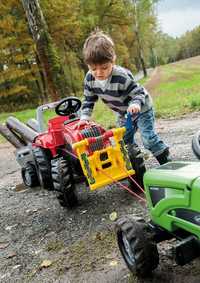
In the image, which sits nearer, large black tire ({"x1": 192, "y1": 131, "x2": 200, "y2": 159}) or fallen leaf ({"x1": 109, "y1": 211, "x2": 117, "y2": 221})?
large black tire ({"x1": 192, "y1": 131, "x2": 200, "y2": 159})

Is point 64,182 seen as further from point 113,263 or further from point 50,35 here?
point 50,35

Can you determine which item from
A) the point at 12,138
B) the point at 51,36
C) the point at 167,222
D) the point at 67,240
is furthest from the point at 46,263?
the point at 51,36

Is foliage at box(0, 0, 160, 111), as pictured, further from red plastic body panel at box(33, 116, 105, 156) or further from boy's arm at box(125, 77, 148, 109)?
boy's arm at box(125, 77, 148, 109)

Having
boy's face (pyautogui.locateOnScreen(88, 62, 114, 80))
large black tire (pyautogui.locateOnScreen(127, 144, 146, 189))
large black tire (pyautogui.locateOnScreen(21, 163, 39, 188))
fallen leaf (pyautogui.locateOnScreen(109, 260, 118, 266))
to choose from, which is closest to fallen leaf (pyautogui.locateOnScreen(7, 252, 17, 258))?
fallen leaf (pyautogui.locateOnScreen(109, 260, 118, 266))

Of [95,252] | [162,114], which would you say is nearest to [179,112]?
[162,114]

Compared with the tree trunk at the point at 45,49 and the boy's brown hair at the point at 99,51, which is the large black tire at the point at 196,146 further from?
the tree trunk at the point at 45,49

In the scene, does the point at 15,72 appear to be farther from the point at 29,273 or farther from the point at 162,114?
the point at 29,273

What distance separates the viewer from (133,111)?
3.78m

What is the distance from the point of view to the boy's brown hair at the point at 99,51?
12.9 ft

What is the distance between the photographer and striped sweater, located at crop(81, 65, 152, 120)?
14.3 feet

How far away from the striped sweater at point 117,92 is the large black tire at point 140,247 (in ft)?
5.07

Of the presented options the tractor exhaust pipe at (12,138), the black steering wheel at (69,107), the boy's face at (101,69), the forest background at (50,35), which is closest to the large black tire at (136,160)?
the boy's face at (101,69)

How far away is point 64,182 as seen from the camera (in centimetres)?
454

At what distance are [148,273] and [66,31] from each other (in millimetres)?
27694
